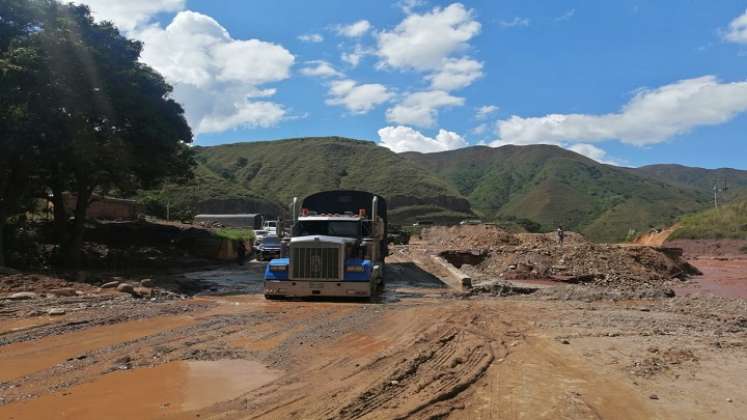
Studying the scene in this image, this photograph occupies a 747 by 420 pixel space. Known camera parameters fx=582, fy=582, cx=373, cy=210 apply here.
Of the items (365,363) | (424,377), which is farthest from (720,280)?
(424,377)

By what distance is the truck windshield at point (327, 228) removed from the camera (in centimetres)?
1686

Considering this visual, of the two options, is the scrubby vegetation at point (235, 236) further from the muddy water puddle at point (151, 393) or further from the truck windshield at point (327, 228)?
the muddy water puddle at point (151, 393)

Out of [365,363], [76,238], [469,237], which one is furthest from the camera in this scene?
[469,237]

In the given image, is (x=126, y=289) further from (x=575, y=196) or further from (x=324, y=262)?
(x=575, y=196)

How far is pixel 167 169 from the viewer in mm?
27109

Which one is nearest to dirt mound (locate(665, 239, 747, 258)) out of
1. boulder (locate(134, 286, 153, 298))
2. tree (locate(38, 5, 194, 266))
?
tree (locate(38, 5, 194, 266))

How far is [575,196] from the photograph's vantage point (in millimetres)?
148875

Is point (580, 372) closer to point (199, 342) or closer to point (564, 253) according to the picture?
point (199, 342)

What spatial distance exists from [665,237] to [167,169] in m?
59.7

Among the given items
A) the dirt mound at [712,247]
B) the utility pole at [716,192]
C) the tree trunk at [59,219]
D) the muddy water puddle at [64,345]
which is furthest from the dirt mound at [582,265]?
the utility pole at [716,192]

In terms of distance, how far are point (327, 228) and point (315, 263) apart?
172 cm

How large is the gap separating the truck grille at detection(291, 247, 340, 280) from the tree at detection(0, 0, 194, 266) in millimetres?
10018

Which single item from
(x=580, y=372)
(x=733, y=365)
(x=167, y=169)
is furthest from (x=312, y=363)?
(x=167, y=169)

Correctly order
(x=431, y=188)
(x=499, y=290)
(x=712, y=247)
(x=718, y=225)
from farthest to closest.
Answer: (x=431, y=188), (x=718, y=225), (x=712, y=247), (x=499, y=290)
